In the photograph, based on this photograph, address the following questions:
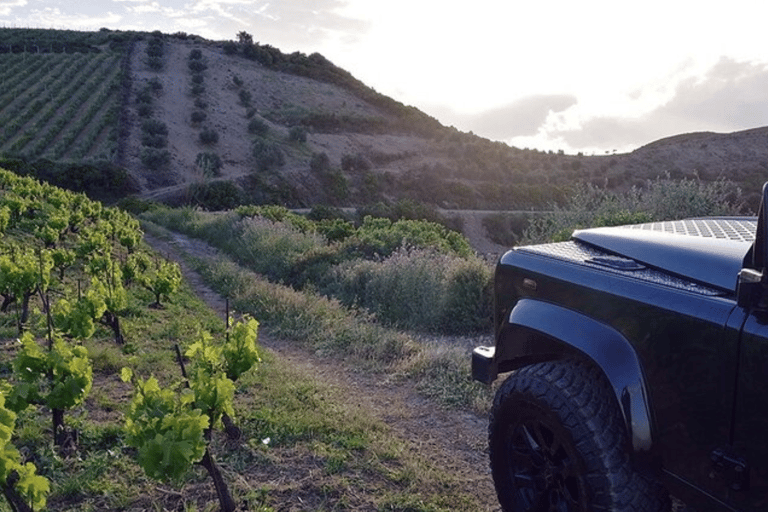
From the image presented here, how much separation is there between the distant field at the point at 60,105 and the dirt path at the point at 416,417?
3241 cm

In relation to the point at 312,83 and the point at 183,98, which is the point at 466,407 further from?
the point at 312,83

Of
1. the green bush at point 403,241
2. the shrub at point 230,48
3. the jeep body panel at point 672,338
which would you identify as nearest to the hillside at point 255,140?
the shrub at point 230,48

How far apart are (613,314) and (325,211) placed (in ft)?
85.8

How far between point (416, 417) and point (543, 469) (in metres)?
2.86

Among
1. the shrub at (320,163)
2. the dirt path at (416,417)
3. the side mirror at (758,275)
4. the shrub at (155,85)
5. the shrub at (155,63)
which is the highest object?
the shrub at (155,63)

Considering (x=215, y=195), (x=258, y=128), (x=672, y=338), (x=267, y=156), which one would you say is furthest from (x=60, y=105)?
(x=672, y=338)

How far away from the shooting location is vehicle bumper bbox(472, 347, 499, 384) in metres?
3.81

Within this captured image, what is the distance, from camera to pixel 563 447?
3.01 metres

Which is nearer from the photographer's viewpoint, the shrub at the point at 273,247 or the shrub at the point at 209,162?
the shrub at the point at 273,247

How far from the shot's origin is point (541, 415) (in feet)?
10.1

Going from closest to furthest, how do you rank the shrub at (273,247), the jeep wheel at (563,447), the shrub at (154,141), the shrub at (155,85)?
the jeep wheel at (563,447) < the shrub at (273,247) < the shrub at (154,141) < the shrub at (155,85)

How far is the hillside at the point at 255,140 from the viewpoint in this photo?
125 feet

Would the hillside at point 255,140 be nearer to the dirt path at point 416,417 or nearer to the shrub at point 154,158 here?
the shrub at point 154,158

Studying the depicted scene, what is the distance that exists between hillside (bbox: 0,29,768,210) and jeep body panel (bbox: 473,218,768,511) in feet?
101
